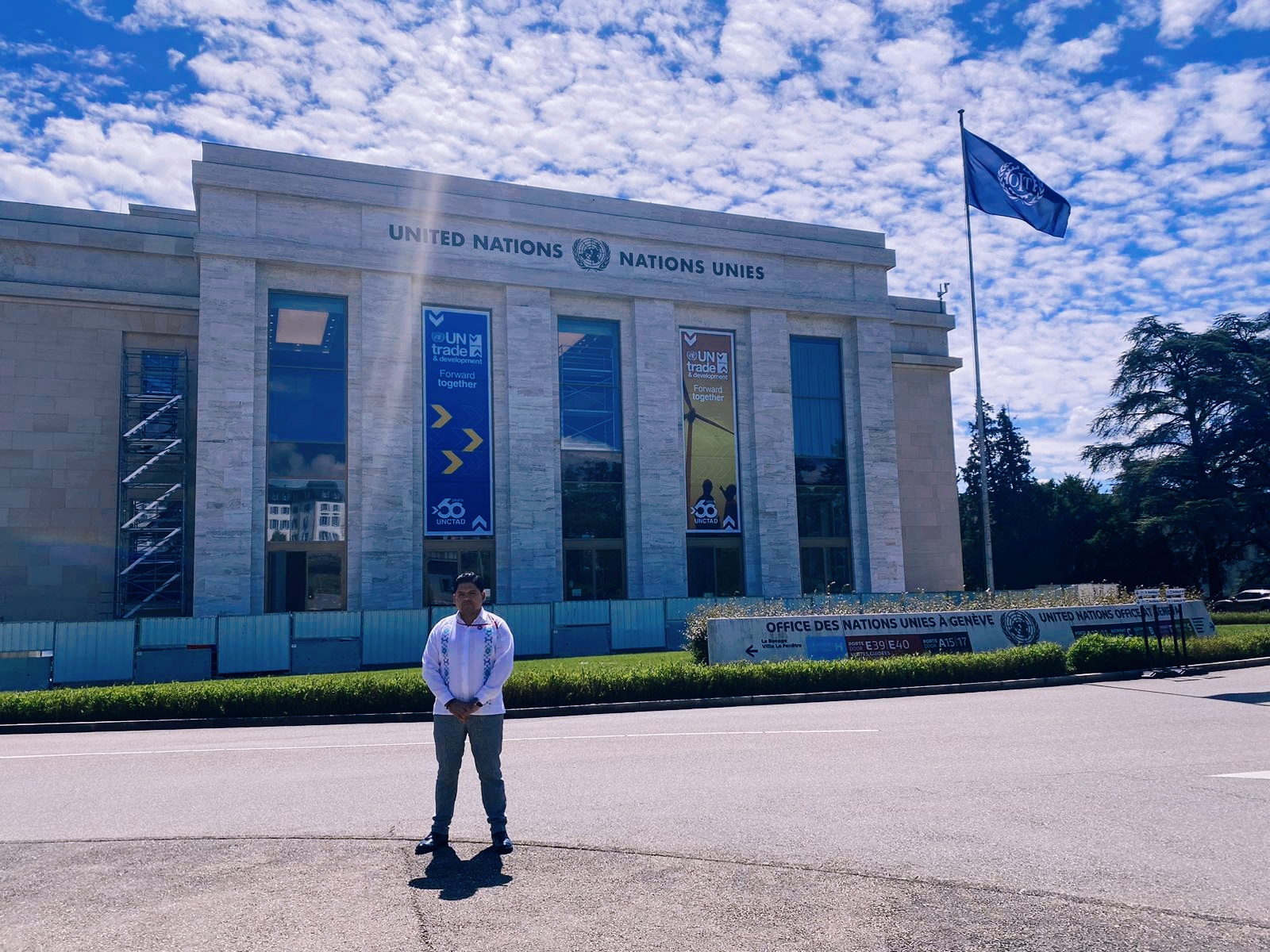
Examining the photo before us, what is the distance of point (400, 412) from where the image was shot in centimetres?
3266

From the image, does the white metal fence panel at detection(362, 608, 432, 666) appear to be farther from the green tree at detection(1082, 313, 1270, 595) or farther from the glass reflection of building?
the green tree at detection(1082, 313, 1270, 595)

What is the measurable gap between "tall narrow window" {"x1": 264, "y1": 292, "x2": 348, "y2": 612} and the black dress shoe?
25998 millimetres

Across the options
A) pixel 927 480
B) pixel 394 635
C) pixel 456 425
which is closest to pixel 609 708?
pixel 394 635

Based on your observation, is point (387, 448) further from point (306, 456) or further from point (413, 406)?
point (306, 456)

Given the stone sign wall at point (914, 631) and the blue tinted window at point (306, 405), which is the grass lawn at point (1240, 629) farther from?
the blue tinted window at point (306, 405)

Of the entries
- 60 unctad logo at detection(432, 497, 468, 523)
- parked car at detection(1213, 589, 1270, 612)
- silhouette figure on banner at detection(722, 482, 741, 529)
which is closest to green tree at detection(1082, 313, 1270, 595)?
parked car at detection(1213, 589, 1270, 612)

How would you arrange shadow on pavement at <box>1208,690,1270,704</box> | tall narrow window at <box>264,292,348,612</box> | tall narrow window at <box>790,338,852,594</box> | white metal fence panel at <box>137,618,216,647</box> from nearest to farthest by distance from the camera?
shadow on pavement at <box>1208,690,1270,704</box> < white metal fence panel at <box>137,618,216,647</box> < tall narrow window at <box>264,292,348,612</box> < tall narrow window at <box>790,338,852,594</box>

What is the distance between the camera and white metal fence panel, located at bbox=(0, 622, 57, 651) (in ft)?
75.2

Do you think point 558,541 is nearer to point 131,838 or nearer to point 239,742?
point 239,742

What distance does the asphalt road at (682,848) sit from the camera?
4949 millimetres

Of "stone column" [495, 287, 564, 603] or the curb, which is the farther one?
"stone column" [495, 287, 564, 603]

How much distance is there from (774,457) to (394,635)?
1645cm

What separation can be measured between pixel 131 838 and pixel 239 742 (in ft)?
23.1

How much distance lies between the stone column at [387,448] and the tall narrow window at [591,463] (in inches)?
208
